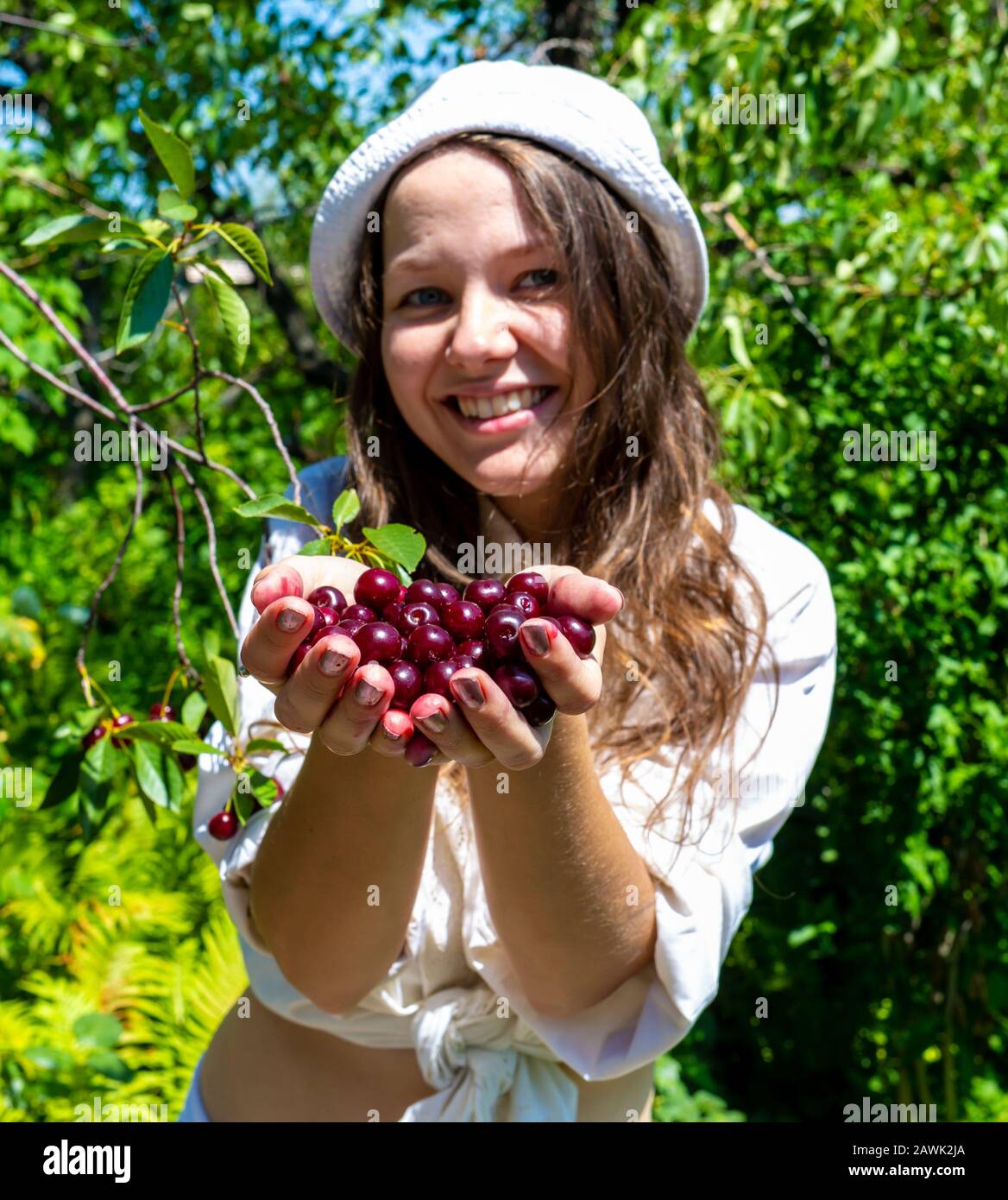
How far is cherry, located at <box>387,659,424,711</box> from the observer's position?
3.38ft

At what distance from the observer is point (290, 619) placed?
993 millimetres

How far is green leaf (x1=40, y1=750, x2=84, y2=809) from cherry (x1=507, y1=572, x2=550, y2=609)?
0.79 meters

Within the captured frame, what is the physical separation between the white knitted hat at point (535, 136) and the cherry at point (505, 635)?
2.70 ft

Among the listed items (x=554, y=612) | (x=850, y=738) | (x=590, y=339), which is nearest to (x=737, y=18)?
(x=590, y=339)

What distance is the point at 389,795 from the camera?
4.13 feet

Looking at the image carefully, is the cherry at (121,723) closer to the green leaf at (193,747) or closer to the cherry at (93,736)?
the cherry at (93,736)

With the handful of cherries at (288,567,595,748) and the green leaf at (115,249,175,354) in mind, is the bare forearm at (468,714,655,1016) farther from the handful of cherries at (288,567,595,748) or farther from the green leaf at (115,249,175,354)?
the green leaf at (115,249,175,354)

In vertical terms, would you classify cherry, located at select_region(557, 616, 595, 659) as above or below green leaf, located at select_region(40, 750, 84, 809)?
above

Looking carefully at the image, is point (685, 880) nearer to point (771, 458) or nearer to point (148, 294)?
point (148, 294)

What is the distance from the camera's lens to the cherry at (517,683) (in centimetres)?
103

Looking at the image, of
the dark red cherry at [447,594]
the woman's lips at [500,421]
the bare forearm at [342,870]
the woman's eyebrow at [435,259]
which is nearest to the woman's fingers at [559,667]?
the dark red cherry at [447,594]

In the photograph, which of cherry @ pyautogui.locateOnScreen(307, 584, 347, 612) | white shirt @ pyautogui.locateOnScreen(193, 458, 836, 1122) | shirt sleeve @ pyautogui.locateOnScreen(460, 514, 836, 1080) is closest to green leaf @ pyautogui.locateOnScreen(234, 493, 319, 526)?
cherry @ pyautogui.locateOnScreen(307, 584, 347, 612)

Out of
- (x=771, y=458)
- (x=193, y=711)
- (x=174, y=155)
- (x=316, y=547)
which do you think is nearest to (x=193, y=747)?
(x=193, y=711)

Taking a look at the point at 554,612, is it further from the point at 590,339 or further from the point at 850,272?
the point at 850,272
